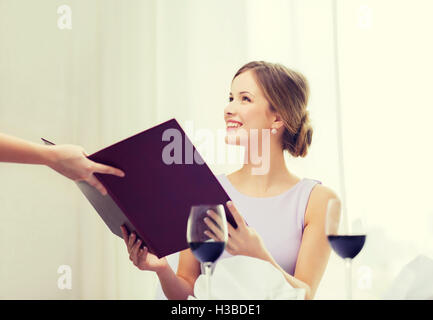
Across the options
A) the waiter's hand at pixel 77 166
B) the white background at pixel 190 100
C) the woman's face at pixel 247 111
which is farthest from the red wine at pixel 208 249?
the white background at pixel 190 100

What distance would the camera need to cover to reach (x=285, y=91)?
171 cm

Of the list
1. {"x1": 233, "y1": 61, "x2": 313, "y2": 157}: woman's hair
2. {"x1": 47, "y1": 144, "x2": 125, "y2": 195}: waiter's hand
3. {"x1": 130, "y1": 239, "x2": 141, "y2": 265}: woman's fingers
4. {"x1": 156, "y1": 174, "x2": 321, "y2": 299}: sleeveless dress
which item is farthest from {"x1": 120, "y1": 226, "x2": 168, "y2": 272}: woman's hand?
{"x1": 233, "y1": 61, "x2": 313, "y2": 157}: woman's hair

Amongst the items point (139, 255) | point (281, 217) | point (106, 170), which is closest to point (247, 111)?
point (281, 217)

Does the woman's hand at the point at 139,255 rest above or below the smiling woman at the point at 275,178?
below

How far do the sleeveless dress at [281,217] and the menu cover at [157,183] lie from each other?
574mm

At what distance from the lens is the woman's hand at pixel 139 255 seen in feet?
3.88

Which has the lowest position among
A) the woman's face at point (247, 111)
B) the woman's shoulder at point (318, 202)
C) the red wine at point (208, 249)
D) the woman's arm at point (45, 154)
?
the red wine at point (208, 249)

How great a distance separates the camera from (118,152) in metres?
0.98

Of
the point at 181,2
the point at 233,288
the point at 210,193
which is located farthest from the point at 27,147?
the point at 181,2

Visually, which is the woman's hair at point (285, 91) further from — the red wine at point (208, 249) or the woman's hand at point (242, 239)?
the red wine at point (208, 249)

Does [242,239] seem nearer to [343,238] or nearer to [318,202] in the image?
[343,238]

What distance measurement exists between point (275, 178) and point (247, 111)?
25 cm
